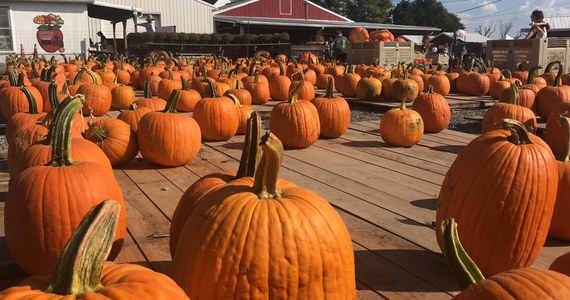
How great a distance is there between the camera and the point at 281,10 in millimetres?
40344

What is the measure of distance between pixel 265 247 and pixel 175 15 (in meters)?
30.2

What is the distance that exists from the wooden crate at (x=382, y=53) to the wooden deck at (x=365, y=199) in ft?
24.2

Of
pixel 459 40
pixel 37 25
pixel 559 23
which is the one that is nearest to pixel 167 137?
pixel 37 25

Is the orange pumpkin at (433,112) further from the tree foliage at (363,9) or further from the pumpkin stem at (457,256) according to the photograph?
the tree foliage at (363,9)

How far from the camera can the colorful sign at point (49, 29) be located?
18844 millimetres

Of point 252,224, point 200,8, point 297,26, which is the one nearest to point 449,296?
point 252,224

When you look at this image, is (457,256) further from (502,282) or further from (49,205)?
(49,205)

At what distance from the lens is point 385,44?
41.3ft

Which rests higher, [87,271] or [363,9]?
[363,9]

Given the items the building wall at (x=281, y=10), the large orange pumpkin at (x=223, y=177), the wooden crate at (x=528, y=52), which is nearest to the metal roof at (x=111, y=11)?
the wooden crate at (x=528, y=52)

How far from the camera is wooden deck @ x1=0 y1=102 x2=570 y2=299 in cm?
211

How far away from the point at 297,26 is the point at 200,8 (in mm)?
7280

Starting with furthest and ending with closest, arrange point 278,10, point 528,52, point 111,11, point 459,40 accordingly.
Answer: point 278,10
point 111,11
point 459,40
point 528,52

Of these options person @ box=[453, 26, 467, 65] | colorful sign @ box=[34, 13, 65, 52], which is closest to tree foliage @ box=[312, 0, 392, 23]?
person @ box=[453, 26, 467, 65]
